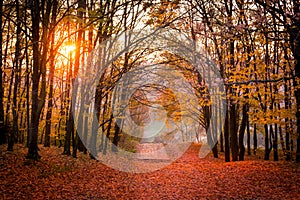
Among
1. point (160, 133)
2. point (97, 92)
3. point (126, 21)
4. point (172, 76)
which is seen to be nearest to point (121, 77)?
point (97, 92)

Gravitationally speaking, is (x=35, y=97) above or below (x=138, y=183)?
above

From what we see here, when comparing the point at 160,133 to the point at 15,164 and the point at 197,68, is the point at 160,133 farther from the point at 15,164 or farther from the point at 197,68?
the point at 15,164

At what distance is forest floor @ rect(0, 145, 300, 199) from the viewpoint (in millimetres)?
8266

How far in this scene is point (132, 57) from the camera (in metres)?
17.1

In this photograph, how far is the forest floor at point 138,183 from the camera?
8266 mm

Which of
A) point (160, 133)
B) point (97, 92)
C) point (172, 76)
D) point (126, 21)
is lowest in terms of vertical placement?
point (160, 133)

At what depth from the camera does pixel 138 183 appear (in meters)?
10.6

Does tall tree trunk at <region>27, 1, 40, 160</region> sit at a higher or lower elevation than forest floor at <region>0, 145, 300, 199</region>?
higher

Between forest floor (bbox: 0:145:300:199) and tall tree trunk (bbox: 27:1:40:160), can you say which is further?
tall tree trunk (bbox: 27:1:40:160)

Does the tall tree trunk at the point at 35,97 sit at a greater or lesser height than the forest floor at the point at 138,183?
greater

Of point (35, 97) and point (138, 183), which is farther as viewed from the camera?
point (35, 97)

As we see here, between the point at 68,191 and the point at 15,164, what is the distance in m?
3.48

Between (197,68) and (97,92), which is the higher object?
(197,68)

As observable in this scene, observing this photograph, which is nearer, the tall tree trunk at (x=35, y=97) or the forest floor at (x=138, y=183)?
the forest floor at (x=138, y=183)
